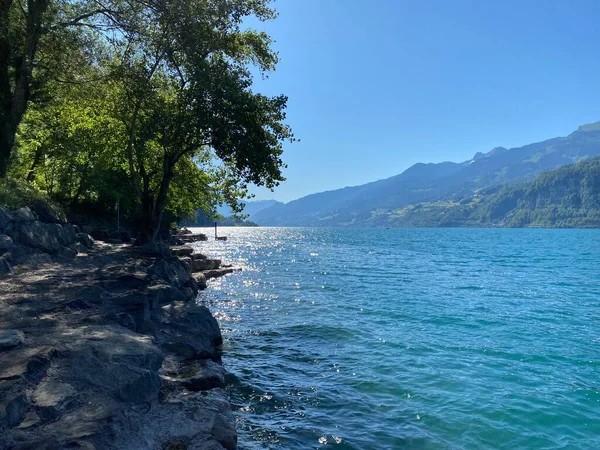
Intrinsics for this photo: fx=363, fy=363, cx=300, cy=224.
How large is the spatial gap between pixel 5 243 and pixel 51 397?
1243cm

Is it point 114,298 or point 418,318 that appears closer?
point 114,298

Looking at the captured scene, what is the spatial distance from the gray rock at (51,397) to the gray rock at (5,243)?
11.4 metres

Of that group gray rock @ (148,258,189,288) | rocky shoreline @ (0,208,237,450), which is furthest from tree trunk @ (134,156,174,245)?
rocky shoreline @ (0,208,237,450)

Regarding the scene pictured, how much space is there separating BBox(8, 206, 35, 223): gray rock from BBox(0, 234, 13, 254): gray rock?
184cm

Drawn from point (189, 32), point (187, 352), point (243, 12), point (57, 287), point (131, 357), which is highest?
point (243, 12)

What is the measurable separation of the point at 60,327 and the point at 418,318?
69.7 feet

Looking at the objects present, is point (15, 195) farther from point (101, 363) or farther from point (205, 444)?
point (205, 444)

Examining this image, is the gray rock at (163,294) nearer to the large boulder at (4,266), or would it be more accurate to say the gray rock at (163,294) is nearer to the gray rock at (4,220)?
the large boulder at (4,266)

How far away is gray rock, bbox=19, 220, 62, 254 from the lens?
18047mm

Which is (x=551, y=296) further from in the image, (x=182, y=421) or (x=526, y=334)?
(x=182, y=421)

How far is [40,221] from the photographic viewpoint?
67.5 ft

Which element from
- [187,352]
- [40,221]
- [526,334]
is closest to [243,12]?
[40,221]

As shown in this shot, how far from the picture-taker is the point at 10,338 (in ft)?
27.6

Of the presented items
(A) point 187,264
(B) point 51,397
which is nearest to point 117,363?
(B) point 51,397
